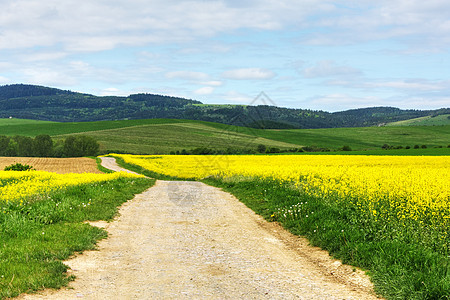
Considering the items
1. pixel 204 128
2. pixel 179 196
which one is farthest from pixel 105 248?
pixel 204 128

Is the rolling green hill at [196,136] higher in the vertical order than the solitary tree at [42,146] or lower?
higher

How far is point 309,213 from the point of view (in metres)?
11.7

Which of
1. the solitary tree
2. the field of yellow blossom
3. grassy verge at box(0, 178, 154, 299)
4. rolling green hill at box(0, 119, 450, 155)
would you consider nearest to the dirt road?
grassy verge at box(0, 178, 154, 299)

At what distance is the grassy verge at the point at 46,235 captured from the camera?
627 cm

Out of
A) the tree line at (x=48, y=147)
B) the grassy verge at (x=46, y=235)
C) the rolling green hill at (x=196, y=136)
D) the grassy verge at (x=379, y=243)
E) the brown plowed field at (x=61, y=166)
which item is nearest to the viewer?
the grassy verge at (x=379, y=243)

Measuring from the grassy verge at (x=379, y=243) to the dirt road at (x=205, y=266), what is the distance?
324 mm

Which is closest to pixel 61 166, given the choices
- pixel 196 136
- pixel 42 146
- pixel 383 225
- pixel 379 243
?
pixel 42 146

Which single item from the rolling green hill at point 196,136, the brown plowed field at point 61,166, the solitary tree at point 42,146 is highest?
the rolling green hill at point 196,136

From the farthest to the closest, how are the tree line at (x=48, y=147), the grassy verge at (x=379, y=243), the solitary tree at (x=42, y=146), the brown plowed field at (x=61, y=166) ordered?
1. the solitary tree at (x=42, y=146)
2. the tree line at (x=48, y=147)
3. the brown plowed field at (x=61, y=166)
4. the grassy verge at (x=379, y=243)

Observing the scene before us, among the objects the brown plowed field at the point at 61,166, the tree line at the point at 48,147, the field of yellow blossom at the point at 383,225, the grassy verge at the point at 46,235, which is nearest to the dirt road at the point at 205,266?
the grassy verge at the point at 46,235

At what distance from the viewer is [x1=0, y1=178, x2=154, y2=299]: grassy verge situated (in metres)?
6.27

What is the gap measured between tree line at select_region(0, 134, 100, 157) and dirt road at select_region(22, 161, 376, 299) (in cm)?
9297

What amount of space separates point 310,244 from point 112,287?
17.1 feet

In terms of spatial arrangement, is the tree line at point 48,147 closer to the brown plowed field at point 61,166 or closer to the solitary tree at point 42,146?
the solitary tree at point 42,146
